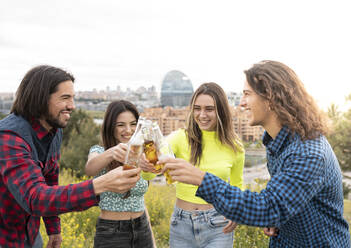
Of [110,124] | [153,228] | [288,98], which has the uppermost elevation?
[288,98]

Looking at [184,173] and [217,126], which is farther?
[217,126]

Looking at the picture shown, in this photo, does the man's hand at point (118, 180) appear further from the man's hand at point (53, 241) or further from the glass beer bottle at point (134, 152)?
the man's hand at point (53, 241)

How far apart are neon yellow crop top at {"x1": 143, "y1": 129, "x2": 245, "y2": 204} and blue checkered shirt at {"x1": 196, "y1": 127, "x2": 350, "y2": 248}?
110 centimetres

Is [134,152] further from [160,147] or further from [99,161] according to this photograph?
[99,161]

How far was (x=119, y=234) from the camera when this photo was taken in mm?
2693

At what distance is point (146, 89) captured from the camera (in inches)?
4801

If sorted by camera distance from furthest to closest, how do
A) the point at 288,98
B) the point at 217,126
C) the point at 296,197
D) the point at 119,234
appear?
the point at 217,126
the point at 119,234
the point at 288,98
the point at 296,197

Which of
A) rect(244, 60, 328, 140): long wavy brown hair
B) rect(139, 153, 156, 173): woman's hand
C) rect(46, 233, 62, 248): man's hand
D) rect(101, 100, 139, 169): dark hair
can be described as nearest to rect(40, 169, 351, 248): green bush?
rect(46, 233, 62, 248): man's hand

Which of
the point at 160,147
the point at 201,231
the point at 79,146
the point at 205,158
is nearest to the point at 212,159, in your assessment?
the point at 205,158

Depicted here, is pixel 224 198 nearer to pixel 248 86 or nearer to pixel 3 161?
pixel 248 86

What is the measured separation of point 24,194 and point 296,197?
136cm

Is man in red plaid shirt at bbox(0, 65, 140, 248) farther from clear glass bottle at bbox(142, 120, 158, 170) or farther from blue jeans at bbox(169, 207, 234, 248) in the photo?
blue jeans at bbox(169, 207, 234, 248)

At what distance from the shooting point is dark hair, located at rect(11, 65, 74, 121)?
2027mm

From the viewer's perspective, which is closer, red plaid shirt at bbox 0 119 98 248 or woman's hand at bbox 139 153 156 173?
red plaid shirt at bbox 0 119 98 248
